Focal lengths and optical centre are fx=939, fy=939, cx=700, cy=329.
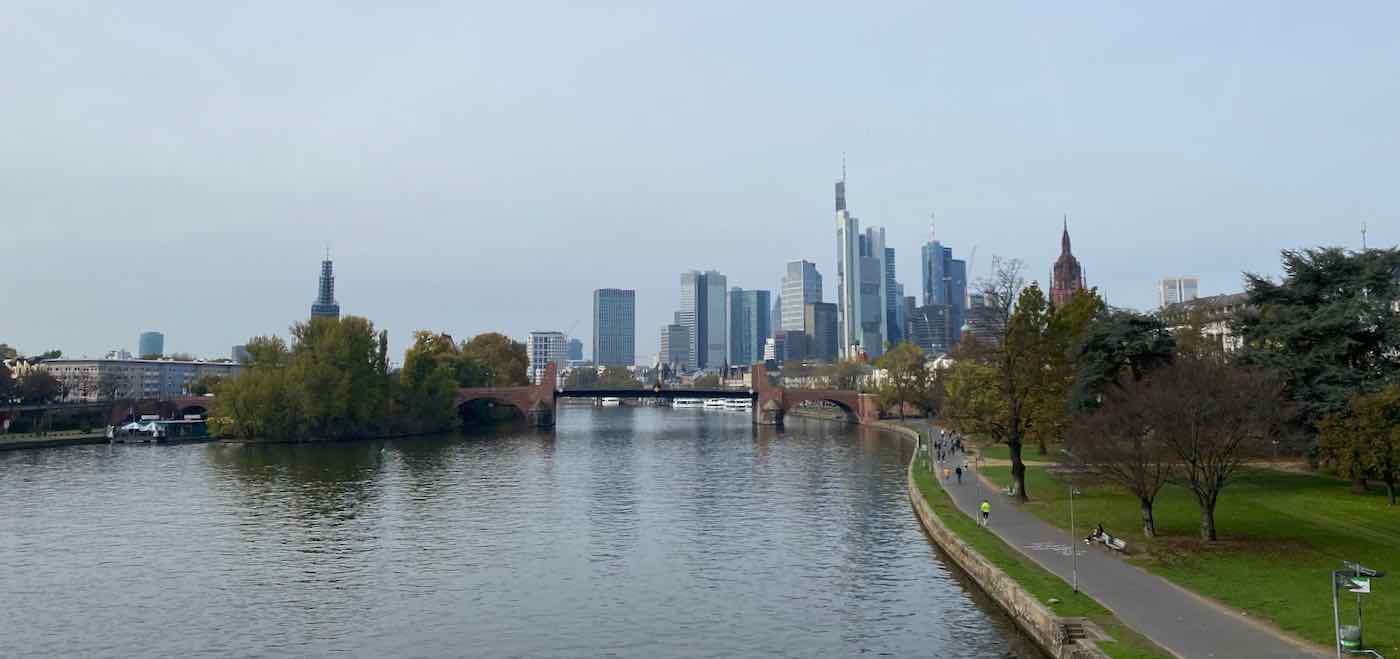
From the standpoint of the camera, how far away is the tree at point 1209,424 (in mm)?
38031

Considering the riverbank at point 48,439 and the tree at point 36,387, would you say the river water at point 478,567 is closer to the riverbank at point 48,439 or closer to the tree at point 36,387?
the riverbank at point 48,439

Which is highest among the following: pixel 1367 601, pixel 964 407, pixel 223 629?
pixel 964 407

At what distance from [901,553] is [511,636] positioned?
1995 centimetres

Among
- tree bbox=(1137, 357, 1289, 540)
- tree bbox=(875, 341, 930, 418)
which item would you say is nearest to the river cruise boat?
tree bbox=(875, 341, 930, 418)

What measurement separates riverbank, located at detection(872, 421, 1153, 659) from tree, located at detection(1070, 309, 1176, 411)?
17610mm

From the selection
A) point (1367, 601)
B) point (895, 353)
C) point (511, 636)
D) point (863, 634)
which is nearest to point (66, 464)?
point (511, 636)

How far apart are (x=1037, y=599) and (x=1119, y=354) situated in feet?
115

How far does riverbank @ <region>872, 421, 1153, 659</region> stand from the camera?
24625mm

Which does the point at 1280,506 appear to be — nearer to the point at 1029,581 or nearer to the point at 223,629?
the point at 1029,581

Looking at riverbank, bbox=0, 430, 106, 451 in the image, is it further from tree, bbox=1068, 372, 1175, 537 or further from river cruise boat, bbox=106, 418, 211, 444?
tree, bbox=1068, 372, 1175, 537

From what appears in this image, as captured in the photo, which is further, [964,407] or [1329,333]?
[964,407]

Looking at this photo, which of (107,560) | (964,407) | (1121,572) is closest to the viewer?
(1121,572)

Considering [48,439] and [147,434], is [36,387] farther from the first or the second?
[48,439]

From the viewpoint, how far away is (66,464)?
295ft
